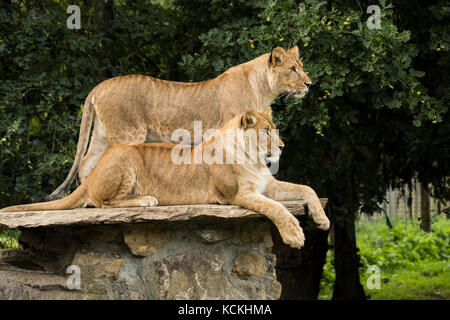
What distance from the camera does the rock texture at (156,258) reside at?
4.26m

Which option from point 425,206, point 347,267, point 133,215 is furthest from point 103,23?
point 425,206

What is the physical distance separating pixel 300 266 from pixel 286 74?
4.06 meters

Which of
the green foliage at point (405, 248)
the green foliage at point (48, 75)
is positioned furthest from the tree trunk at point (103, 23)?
the green foliage at point (405, 248)

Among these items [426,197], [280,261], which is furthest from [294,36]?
[426,197]

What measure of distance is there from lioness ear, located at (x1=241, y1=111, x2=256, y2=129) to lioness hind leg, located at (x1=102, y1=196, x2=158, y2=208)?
958 millimetres

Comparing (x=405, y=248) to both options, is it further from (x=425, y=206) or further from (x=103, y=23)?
(x=103, y=23)

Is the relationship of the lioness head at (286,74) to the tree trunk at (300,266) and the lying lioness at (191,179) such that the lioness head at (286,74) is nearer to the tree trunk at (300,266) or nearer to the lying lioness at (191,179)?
the lying lioness at (191,179)

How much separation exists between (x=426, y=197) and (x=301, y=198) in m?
6.67

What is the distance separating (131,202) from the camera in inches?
177

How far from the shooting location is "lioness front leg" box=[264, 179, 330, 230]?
440 centimetres

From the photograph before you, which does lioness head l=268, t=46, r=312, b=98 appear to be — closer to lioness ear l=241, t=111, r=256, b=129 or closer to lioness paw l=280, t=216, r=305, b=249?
lioness ear l=241, t=111, r=256, b=129

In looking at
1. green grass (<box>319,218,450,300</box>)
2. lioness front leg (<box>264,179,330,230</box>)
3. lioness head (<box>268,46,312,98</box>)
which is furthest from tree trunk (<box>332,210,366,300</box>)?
lioness front leg (<box>264,179,330,230</box>)

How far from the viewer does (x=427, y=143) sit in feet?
23.1

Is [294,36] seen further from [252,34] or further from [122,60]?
[122,60]
